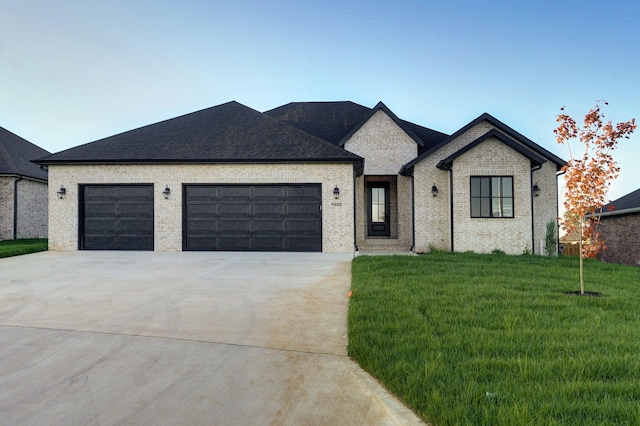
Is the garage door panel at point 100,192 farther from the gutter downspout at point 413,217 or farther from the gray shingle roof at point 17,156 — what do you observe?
the gutter downspout at point 413,217

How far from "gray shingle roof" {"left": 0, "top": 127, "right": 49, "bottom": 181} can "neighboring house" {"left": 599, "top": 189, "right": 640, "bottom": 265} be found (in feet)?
96.1

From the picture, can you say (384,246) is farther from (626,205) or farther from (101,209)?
(626,205)

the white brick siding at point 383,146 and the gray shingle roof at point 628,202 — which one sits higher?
the white brick siding at point 383,146

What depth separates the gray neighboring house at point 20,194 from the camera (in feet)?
58.6

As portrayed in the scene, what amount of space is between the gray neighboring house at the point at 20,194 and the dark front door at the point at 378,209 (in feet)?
54.5

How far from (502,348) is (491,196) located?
34.4ft

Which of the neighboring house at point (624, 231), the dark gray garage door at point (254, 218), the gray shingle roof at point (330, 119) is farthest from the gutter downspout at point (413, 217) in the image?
the neighboring house at point (624, 231)

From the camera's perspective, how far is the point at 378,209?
56.1 feet

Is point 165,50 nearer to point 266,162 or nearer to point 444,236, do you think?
point 266,162

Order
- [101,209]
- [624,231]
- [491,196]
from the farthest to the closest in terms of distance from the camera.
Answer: [624,231] < [101,209] < [491,196]

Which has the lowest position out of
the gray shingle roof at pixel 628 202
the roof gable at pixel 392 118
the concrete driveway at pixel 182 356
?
the concrete driveway at pixel 182 356

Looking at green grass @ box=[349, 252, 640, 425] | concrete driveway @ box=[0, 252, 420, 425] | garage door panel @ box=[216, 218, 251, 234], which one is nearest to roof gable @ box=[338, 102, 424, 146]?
garage door panel @ box=[216, 218, 251, 234]

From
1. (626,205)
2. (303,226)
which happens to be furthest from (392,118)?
(626,205)

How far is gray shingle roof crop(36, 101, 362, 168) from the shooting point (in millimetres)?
12852
